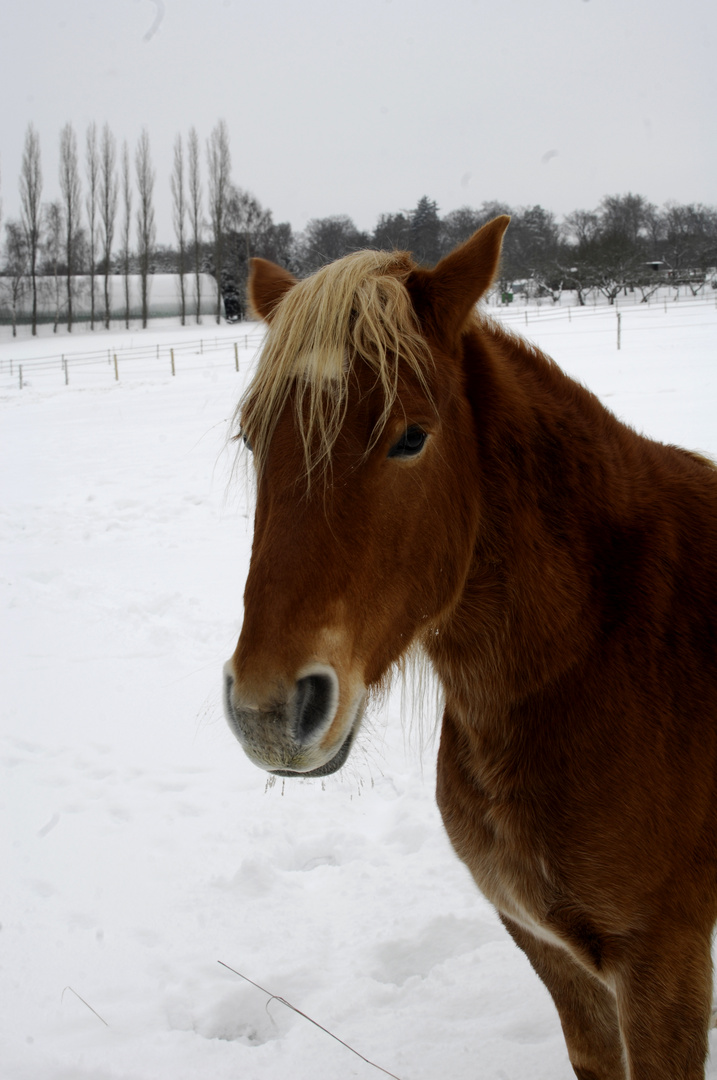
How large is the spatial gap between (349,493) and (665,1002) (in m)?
1.41

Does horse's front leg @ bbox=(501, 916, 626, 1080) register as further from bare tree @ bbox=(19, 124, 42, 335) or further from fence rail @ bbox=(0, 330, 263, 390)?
bare tree @ bbox=(19, 124, 42, 335)

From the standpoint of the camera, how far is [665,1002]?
167 centimetres

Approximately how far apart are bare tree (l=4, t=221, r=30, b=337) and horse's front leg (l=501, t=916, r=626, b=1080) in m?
54.6

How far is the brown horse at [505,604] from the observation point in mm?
1525

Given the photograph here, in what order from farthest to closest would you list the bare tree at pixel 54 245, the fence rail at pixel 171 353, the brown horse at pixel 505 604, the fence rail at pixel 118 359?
the bare tree at pixel 54 245
the fence rail at pixel 118 359
the fence rail at pixel 171 353
the brown horse at pixel 505 604

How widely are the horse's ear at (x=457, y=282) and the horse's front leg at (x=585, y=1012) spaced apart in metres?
1.88

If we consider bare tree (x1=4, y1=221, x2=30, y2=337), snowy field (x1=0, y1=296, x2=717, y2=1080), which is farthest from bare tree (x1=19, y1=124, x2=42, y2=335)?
snowy field (x1=0, y1=296, x2=717, y2=1080)

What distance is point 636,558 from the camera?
188 cm

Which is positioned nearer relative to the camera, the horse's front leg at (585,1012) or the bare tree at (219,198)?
the horse's front leg at (585,1012)

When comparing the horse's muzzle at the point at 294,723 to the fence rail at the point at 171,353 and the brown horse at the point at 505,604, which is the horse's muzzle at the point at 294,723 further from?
the fence rail at the point at 171,353

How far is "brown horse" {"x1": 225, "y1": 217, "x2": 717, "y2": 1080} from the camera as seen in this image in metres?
1.53

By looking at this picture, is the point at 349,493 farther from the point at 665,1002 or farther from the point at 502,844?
the point at 665,1002

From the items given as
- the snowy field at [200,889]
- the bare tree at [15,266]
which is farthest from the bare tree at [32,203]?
the snowy field at [200,889]

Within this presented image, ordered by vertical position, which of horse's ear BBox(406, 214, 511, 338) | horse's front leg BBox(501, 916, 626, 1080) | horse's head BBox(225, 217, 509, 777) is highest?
horse's ear BBox(406, 214, 511, 338)
